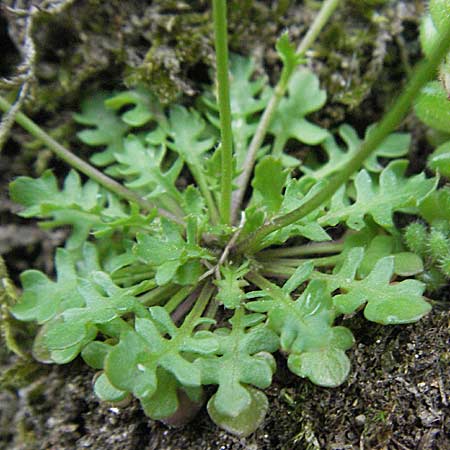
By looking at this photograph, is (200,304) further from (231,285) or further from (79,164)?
(79,164)

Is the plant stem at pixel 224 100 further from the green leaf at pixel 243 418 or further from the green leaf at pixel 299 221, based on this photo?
the green leaf at pixel 243 418

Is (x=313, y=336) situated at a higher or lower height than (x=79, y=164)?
higher

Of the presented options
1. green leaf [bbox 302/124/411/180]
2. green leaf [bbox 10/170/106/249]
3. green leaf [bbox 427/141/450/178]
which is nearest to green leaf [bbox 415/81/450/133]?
green leaf [bbox 427/141/450/178]

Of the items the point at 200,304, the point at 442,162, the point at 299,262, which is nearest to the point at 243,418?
the point at 200,304

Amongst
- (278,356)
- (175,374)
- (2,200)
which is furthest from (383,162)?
(2,200)

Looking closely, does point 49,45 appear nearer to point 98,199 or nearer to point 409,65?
point 98,199

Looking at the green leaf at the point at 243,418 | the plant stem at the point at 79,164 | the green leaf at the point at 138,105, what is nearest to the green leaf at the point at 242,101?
the green leaf at the point at 138,105
